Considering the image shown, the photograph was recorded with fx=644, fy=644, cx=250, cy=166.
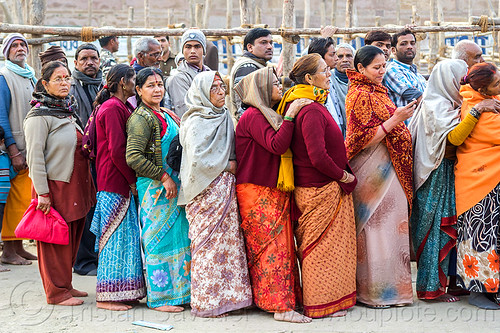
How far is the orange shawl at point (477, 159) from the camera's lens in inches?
168

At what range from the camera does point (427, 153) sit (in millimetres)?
4480

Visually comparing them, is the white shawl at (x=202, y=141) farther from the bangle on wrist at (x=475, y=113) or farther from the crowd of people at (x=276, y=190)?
the bangle on wrist at (x=475, y=113)

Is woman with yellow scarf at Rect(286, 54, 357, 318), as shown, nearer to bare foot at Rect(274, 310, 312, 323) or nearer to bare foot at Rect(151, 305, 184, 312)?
bare foot at Rect(274, 310, 312, 323)

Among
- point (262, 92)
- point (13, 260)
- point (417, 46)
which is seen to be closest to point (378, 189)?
point (262, 92)

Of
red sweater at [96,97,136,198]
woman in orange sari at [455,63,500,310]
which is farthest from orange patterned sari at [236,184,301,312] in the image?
woman in orange sari at [455,63,500,310]

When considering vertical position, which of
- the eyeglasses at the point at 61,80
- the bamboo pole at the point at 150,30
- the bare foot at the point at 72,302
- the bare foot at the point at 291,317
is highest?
the bamboo pole at the point at 150,30

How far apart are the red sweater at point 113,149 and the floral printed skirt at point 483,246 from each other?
2305mm

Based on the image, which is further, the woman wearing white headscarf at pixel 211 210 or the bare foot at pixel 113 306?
the bare foot at pixel 113 306

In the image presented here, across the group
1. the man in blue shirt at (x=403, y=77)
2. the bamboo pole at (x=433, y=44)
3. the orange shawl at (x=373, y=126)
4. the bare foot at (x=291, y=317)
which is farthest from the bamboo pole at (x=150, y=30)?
the bamboo pole at (x=433, y=44)

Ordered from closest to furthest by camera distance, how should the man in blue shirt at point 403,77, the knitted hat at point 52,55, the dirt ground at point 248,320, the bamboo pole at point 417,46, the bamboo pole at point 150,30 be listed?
the dirt ground at point 248,320 → the man in blue shirt at point 403,77 → the knitted hat at point 52,55 → the bamboo pole at point 150,30 → the bamboo pole at point 417,46

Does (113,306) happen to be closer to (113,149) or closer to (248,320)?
(248,320)

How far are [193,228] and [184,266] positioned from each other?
0.32 metres

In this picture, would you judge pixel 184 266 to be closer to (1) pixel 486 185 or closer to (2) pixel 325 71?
(2) pixel 325 71

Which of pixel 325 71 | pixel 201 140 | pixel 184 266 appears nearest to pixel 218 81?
pixel 201 140
